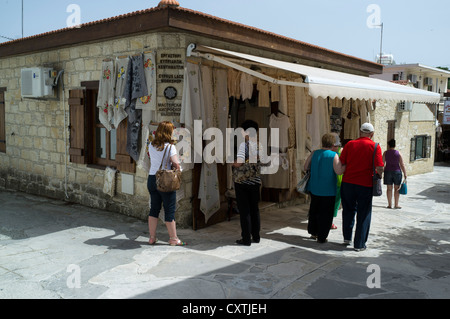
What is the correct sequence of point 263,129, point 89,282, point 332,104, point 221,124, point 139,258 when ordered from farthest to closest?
point 332,104
point 263,129
point 221,124
point 139,258
point 89,282

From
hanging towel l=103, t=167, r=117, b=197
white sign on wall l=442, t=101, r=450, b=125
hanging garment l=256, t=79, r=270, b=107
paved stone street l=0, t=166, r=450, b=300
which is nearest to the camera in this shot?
paved stone street l=0, t=166, r=450, b=300

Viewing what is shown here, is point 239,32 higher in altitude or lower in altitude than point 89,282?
higher

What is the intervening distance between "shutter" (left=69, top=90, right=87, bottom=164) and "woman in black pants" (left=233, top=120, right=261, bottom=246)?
11.4ft

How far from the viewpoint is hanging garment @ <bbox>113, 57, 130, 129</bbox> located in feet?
21.1

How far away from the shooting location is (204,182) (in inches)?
243

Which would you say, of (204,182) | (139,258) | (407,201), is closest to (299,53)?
(204,182)

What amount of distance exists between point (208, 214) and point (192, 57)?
232 centimetres

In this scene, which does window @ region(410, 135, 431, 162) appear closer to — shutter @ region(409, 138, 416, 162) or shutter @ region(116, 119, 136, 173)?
shutter @ region(409, 138, 416, 162)

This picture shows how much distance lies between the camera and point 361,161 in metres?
5.32

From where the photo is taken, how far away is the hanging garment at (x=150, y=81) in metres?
6.05

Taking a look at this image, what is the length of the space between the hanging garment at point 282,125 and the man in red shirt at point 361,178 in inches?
90.6

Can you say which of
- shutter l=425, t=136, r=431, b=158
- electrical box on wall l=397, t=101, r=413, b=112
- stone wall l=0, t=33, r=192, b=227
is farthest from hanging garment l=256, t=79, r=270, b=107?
shutter l=425, t=136, r=431, b=158

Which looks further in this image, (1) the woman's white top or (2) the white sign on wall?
(2) the white sign on wall
